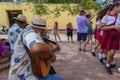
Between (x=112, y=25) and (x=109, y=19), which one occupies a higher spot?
(x=109, y=19)

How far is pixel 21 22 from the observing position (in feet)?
16.9

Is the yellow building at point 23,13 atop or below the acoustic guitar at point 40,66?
below

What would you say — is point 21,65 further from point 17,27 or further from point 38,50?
point 17,27

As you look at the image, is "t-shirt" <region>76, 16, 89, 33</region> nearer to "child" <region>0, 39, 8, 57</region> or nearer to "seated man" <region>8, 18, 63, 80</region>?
"child" <region>0, 39, 8, 57</region>

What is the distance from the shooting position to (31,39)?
8.66 feet

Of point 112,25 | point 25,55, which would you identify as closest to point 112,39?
point 112,25

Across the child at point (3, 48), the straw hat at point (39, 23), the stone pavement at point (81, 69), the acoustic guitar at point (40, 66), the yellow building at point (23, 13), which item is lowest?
the yellow building at point (23, 13)

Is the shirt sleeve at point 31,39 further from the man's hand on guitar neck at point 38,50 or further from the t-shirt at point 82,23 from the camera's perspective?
the t-shirt at point 82,23

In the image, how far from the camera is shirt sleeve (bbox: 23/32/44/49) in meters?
2.60

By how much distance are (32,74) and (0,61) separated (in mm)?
4516

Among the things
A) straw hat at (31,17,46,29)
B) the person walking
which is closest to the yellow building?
the person walking

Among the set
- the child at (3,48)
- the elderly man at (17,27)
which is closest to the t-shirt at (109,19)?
the elderly man at (17,27)

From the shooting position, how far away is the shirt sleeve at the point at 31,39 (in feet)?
8.52

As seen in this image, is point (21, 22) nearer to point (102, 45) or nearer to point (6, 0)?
point (102, 45)
